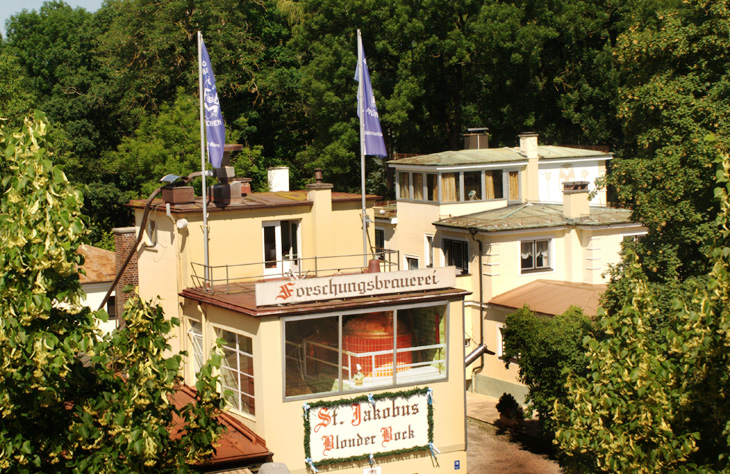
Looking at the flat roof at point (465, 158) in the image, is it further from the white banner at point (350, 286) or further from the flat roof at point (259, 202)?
the white banner at point (350, 286)

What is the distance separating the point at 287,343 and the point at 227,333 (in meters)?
2.37

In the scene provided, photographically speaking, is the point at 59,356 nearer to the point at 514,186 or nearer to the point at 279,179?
the point at 279,179

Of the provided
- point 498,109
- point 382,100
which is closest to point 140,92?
point 382,100

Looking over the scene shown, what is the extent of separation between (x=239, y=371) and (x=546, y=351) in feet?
36.2

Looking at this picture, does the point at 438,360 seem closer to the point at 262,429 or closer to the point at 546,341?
the point at 262,429

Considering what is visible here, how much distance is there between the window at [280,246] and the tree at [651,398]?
1265 centimetres

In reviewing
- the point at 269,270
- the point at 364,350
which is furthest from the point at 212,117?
the point at 364,350

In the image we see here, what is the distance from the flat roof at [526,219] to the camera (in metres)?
37.8

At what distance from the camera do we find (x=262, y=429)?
22.5 meters

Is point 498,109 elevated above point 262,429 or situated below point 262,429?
above

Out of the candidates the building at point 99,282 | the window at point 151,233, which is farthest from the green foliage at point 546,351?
the building at point 99,282

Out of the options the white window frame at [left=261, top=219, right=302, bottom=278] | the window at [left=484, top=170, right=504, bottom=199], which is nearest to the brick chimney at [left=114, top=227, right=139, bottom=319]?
the white window frame at [left=261, top=219, right=302, bottom=278]

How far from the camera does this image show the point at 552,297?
117 ft

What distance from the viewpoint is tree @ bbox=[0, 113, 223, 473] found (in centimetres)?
1387
